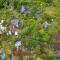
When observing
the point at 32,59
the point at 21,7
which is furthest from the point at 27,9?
the point at 32,59

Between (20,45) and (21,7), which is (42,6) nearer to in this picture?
(21,7)

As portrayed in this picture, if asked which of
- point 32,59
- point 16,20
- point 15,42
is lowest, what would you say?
point 32,59

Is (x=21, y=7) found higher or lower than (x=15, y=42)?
higher

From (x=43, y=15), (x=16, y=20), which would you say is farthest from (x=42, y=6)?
(x=16, y=20)

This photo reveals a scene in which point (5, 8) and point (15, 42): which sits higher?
point (5, 8)

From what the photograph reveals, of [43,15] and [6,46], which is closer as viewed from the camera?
[43,15]

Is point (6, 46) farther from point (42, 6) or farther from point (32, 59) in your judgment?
point (42, 6)
